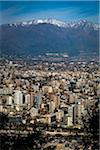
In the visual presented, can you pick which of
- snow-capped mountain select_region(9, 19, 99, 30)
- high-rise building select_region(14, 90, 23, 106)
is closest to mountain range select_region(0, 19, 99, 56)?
snow-capped mountain select_region(9, 19, 99, 30)

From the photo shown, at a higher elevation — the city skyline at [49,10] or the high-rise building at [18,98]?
the city skyline at [49,10]

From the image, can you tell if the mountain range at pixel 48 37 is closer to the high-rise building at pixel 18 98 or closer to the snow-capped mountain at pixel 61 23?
the snow-capped mountain at pixel 61 23

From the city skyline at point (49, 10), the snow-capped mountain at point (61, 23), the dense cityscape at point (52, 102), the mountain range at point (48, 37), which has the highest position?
the city skyline at point (49, 10)

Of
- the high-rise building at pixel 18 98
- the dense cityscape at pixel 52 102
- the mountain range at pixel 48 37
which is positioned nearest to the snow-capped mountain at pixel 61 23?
the mountain range at pixel 48 37

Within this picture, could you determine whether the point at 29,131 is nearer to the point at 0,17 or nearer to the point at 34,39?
the point at 34,39

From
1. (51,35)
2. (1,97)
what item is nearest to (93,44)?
(51,35)
